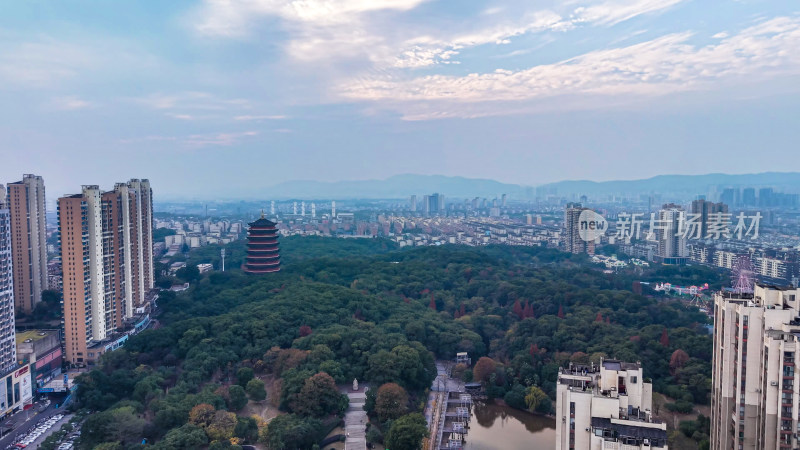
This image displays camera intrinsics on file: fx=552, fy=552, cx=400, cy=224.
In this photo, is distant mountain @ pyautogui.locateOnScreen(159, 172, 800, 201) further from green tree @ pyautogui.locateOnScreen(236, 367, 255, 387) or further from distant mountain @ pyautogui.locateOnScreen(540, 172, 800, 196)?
green tree @ pyautogui.locateOnScreen(236, 367, 255, 387)

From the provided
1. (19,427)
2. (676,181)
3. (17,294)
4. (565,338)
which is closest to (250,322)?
(19,427)

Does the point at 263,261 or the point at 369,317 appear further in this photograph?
the point at 263,261

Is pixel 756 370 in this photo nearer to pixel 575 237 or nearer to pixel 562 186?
pixel 575 237

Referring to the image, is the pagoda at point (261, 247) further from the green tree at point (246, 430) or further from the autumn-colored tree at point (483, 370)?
the green tree at point (246, 430)

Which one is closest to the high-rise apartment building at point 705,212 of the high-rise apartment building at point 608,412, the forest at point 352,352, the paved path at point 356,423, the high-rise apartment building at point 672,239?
the high-rise apartment building at point 672,239

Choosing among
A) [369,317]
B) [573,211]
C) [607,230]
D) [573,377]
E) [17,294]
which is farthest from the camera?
[607,230]

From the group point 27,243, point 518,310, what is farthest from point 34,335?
point 518,310

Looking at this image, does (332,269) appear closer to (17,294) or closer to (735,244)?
(17,294)
